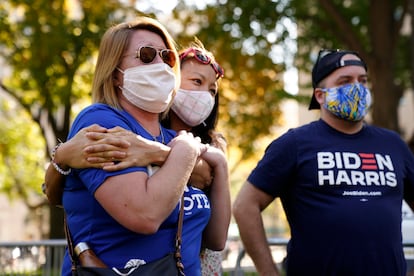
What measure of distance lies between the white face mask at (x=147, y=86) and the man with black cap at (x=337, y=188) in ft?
4.05

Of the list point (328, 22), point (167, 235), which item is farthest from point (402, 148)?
point (328, 22)

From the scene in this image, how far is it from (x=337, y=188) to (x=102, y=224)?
158 centimetres

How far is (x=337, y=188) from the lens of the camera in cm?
376

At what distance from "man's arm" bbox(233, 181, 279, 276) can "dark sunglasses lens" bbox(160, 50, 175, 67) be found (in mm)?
1272

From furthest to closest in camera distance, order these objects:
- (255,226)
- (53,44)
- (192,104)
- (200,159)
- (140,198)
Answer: (53,44), (255,226), (192,104), (200,159), (140,198)

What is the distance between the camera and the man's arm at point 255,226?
3967 millimetres

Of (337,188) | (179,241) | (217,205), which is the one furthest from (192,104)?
(179,241)

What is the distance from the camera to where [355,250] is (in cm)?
368

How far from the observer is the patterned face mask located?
13.3 ft

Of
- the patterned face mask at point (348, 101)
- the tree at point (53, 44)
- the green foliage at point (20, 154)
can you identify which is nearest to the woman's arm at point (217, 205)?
the patterned face mask at point (348, 101)

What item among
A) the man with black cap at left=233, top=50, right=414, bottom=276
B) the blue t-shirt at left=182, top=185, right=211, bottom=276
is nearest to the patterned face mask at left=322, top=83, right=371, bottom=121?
the man with black cap at left=233, top=50, right=414, bottom=276

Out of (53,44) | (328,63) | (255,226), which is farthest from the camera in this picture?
(53,44)

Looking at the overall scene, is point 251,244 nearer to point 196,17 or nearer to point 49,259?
point 49,259

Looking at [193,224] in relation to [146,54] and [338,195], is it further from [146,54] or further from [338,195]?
[338,195]
